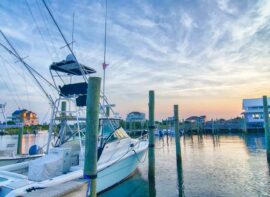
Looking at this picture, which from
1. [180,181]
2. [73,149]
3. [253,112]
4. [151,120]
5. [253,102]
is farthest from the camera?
[253,102]

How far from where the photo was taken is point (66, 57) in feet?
32.0

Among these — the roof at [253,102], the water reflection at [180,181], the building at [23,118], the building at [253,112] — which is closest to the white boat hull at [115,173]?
the water reflection at [180,181]

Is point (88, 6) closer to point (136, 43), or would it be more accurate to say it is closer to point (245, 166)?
point (136, 43)

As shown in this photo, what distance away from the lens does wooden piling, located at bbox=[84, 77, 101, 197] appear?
5.48 m

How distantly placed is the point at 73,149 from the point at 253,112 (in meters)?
56.0

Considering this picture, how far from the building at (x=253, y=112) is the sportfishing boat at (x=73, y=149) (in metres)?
50.7

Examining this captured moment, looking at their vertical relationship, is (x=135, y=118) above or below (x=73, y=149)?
above

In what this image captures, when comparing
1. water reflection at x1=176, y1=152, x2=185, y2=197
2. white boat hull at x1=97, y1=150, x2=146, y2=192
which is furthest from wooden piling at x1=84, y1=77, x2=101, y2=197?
water reflection at x1=176, y1=152, x2=185, y2=197

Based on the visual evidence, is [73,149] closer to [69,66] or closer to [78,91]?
[78,91]

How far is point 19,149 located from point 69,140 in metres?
10.4

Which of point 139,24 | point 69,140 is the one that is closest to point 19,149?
point 69,140

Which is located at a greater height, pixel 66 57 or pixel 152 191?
→ pixel 66 57

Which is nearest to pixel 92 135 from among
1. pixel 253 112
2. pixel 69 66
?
pixel 69 66

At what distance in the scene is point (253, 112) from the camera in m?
56.1
